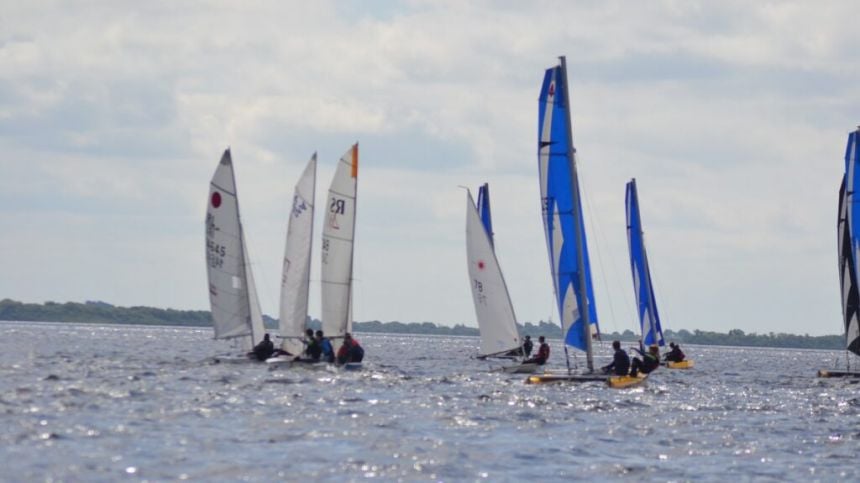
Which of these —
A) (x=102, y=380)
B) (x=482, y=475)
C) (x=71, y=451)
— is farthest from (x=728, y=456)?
(x=102, y=380)

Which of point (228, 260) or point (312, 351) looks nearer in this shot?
point (312, 351)

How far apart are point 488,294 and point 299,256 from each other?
259 inches

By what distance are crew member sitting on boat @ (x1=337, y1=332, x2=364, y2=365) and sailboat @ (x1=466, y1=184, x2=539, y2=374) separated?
529 centimetres

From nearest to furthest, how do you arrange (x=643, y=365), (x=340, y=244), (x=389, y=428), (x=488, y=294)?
(x=389, y=428), (x=643, y=365), (x=340, y=244), (x=488, y=294)

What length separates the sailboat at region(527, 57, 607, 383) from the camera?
4291 centimetres

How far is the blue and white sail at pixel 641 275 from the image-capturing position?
233ft

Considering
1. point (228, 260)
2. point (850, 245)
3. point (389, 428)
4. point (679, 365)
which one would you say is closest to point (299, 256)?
point (228, 260)

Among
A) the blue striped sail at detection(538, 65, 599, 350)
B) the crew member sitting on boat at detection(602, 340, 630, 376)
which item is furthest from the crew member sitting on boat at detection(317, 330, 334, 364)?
the crew member sitting on boat at detection(602, 340, 630, 376)

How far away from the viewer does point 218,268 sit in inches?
→ 2039

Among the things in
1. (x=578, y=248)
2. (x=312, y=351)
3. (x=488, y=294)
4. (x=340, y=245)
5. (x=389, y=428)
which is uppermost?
(x=340, y=245)

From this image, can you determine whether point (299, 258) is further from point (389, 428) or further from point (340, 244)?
point (389, 428)

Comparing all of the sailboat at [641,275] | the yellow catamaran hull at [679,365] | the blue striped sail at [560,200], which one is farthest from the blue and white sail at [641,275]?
the blue striped sail at [560,200]

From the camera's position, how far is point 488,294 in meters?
53.3

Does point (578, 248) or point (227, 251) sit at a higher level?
point (227, 251)
